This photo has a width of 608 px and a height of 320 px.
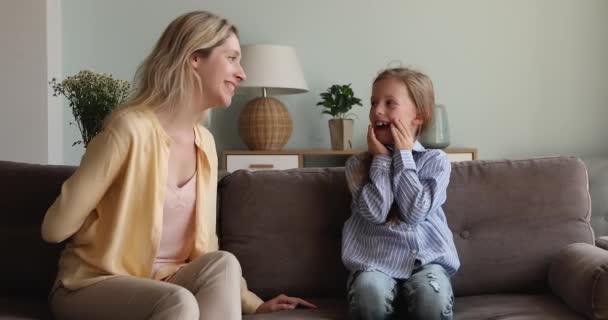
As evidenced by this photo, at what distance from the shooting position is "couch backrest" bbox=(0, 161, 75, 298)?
73.1 inches

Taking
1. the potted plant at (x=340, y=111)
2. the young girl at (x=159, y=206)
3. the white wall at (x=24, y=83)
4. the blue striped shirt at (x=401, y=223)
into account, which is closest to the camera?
the young girl at (x=159, y=206)

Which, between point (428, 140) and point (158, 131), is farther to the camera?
point (428, 140)

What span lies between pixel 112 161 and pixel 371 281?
703 mm

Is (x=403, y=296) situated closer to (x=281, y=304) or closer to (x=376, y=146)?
(x=281, y=304)

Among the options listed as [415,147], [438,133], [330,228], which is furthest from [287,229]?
[438,133]

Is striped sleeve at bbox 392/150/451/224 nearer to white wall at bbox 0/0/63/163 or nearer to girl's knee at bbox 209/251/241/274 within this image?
girl's knee at bbox 209/251/241/274

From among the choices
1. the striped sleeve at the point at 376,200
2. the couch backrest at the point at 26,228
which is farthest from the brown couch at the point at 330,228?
the striped sleeve at the point at 376,200

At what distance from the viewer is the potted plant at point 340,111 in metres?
3.91

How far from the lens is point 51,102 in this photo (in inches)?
148

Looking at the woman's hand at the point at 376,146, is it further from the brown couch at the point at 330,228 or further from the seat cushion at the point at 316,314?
the seat cushion at the point at 316,314

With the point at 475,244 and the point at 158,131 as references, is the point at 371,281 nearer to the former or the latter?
the point at 475,244

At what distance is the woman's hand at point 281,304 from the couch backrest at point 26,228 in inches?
23.6

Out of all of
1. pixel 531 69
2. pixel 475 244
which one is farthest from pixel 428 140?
pixel 475 244

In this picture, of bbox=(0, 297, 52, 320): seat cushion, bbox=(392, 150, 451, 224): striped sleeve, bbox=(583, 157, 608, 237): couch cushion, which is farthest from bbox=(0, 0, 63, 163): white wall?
bbox=(583, 157, 608, 237): couch cushion
